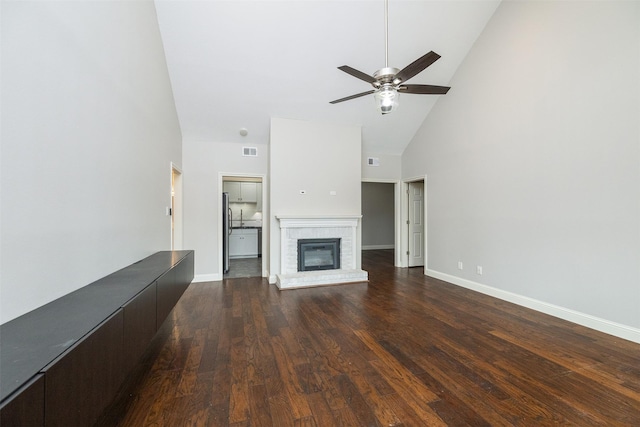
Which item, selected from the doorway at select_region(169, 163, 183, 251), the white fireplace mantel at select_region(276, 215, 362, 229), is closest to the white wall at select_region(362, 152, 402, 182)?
the white fireplace mantel at select_region(276, 215, 362, 229)

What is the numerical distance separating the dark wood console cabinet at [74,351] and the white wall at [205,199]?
337cm

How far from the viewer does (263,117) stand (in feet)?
16.6

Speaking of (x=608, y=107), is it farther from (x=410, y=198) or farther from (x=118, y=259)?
(x=118, y=259)

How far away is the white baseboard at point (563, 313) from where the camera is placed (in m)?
2.76

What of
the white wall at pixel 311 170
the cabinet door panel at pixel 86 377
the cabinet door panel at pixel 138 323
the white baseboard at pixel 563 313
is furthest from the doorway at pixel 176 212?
the white baseboard at pixel 563 313

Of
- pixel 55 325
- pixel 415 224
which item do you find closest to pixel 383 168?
pixel 415 224

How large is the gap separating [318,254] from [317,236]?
0.42m

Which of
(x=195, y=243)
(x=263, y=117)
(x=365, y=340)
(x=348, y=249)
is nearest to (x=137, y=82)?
(x=263, y=117)

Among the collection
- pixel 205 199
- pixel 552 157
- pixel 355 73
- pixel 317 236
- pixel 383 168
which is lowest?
pixel 317 236

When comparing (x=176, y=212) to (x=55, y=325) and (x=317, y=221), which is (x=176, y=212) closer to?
(x=317, y=221)

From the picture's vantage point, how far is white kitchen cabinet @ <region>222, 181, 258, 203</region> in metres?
8.20

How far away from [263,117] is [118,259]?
11.7ft

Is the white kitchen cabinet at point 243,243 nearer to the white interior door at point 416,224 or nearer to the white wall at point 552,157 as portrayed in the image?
the white interior door at point 416,224

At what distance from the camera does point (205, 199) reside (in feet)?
17.5
